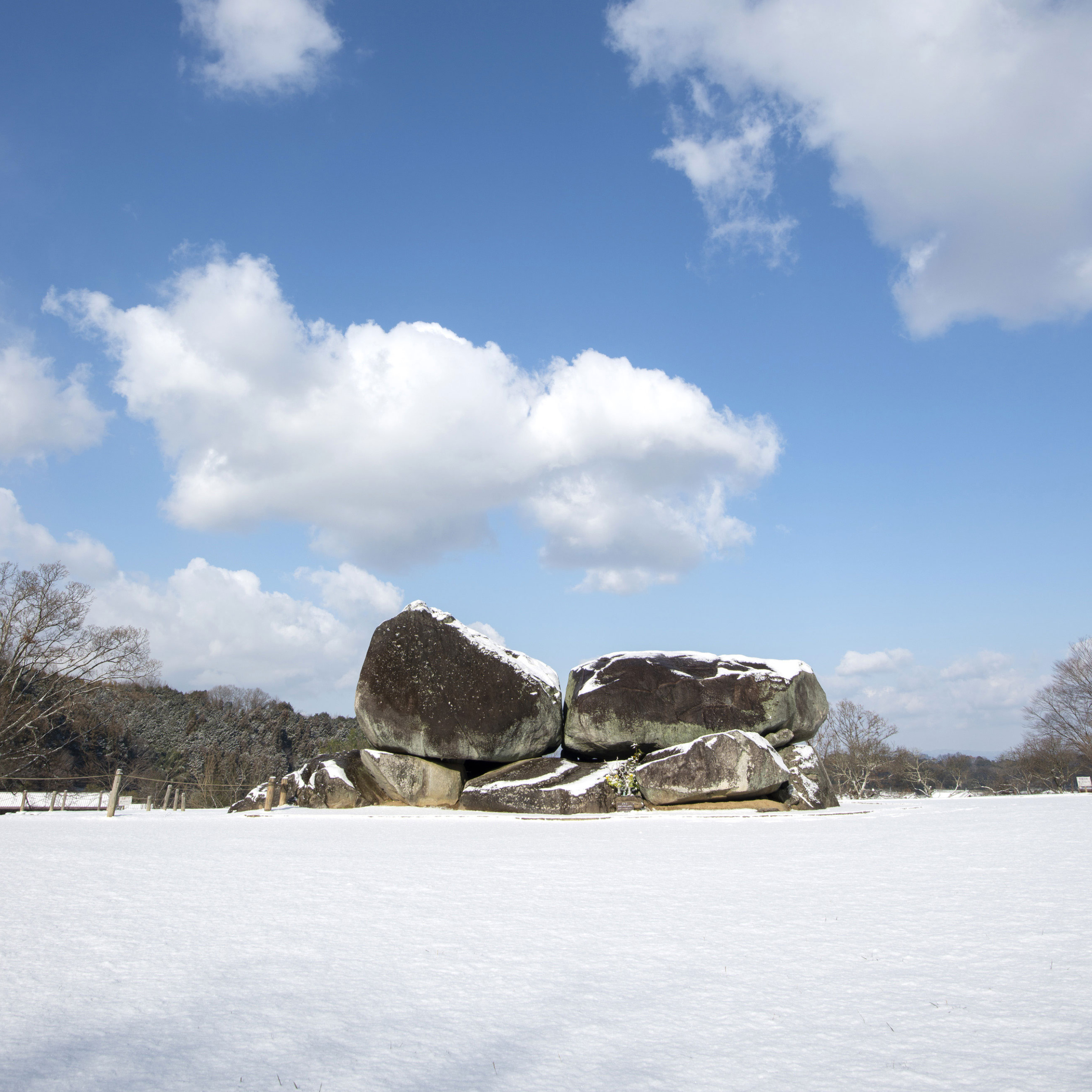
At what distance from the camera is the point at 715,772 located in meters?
17.4

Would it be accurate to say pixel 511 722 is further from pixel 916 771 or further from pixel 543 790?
pixel 916 771

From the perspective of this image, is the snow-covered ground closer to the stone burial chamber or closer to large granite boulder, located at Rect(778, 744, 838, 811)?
large granite boulder, located at Rect(778, 744, 838, 811)

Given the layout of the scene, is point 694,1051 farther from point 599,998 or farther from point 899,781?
point 899,781

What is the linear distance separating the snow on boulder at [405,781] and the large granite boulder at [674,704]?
3446mm

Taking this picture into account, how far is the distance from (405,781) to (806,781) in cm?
995

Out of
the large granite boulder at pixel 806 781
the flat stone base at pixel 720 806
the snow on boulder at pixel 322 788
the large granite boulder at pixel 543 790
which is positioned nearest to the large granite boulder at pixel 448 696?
the large granite boulder at pixel 543 790

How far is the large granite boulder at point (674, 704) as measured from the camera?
20.0 meters

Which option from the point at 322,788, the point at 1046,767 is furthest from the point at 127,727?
the point at 1046,767

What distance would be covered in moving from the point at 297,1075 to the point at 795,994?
2.18 metres

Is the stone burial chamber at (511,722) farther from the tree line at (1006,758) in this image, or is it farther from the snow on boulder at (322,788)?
the tree line at (1006,758)

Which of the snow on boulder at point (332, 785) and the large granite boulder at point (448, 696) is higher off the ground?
the large granite boulder at point (448, 696)

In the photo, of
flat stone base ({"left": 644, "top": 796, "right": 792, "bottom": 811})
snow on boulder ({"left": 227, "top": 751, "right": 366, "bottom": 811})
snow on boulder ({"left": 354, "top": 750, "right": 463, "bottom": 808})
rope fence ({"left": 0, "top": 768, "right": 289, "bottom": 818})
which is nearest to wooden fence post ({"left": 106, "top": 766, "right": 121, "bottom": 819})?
rope fence ({"left": 0, "top": 768, "right": 289, "bottom": 818})

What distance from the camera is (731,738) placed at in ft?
58.0

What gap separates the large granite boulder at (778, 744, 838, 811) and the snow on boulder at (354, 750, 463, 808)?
8.36m
